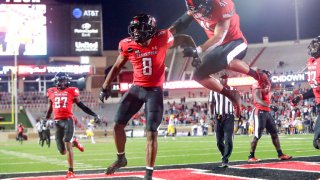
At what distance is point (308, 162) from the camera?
9148 mm

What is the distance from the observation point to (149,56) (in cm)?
622

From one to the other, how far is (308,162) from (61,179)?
174 inches

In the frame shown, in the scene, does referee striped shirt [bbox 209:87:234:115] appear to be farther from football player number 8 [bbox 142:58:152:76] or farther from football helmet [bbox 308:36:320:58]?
football player number 8 [bbox 142:58:152:76]

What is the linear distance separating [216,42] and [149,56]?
1.13 m

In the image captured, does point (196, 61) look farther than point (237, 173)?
No

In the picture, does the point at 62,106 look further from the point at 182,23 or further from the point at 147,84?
the point at 182,23

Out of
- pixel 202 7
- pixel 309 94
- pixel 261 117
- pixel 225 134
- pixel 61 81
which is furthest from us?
pixel 261 117

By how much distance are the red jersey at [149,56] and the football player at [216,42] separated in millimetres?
399

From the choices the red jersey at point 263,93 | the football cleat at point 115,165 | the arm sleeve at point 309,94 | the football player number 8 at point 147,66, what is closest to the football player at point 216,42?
the football player number 8 at point 147,66

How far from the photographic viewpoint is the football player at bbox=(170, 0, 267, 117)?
17.5 ft

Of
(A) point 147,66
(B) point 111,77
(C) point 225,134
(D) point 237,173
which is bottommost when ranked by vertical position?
(D) point 237,173

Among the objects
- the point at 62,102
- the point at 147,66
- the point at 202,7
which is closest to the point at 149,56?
the point at 147,66

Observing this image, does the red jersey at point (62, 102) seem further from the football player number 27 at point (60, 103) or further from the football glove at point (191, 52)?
the football glove at point (191, 52)

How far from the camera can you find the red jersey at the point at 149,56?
622cm
